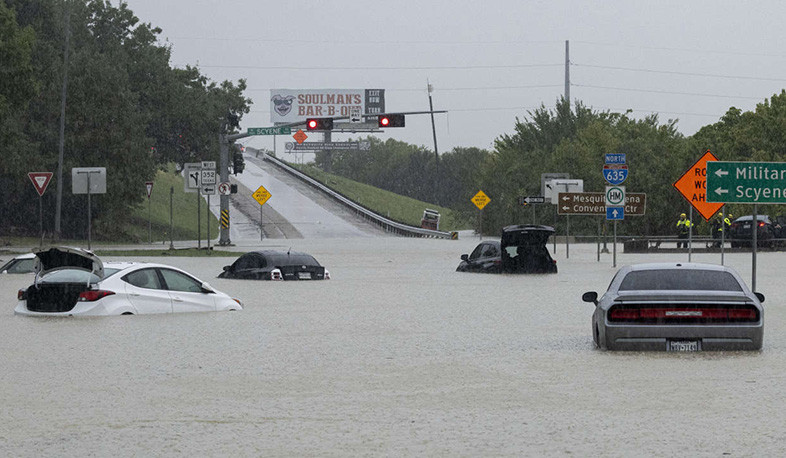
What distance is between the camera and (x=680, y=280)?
1672cm

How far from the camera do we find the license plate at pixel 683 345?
15.9 meters

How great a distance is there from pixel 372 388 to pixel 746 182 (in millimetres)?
15410

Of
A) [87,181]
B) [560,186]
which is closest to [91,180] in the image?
[87,181]

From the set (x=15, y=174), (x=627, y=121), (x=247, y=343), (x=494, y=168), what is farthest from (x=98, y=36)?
(x=247, y=343)

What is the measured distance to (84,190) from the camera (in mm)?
46688

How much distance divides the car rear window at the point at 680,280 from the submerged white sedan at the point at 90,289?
9071 millimetres

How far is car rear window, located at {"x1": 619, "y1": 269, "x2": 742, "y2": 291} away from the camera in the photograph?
16484mm

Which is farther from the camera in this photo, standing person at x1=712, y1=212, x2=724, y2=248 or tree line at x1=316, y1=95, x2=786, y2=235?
tree line at x1=316, y1=95, x2=786, y2=235

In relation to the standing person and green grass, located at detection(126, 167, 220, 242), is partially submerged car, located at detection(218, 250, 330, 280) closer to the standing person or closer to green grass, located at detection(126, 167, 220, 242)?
the standing person

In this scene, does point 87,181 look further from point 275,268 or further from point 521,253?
point 521,253

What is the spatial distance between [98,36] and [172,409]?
7978 centimetres

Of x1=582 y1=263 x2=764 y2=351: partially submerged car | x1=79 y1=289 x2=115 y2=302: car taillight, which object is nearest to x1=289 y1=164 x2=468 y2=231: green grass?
x1=79 y1=289 x2=115 y2=302: car taillight

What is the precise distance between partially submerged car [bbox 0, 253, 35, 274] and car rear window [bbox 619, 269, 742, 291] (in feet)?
71.2

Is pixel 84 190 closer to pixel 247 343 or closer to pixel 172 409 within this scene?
pixel 247 343
